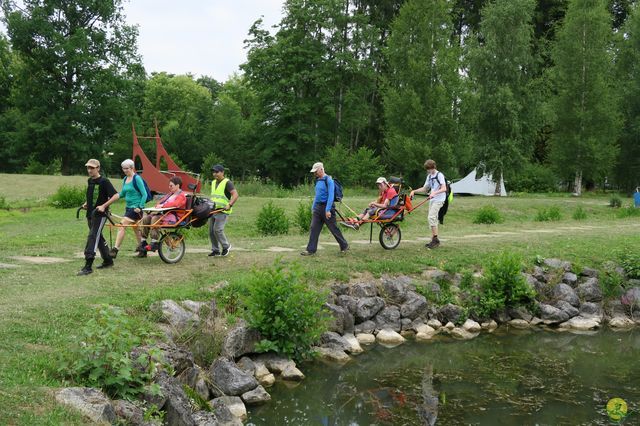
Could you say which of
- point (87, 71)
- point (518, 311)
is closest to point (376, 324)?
point (518, 311)

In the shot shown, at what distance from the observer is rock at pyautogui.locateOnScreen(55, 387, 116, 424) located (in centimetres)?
500

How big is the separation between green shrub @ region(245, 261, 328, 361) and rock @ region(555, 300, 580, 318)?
6.06 meters

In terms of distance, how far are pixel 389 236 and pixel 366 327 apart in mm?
3254

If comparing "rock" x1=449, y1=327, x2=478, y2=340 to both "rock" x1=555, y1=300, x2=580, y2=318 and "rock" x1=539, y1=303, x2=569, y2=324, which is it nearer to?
"rock" x1=539, y1=303, x2=569, y2=324

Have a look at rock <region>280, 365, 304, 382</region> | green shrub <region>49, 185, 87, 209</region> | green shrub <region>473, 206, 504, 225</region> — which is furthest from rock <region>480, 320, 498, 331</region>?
green shrub <region>49, 185, 87, 209</region>

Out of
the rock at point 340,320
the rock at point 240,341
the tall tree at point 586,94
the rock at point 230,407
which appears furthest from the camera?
the tall tree at point 586,94

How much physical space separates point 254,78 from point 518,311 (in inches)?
1311

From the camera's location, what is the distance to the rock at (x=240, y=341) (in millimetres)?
8172

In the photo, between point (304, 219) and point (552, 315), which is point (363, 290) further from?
point (304, 219)

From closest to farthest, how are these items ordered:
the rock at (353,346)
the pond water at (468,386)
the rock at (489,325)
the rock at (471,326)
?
the pond water at (468,386) < the rock at (353,346) < the rock at (471,326) < the rock at (489,325)

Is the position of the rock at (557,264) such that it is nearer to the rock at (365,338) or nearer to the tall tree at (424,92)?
the rock at (365,338)

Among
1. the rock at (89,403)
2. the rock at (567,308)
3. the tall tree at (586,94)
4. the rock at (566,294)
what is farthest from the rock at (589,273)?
the tall tree at (586,94)

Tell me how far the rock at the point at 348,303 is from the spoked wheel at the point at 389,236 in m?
2.83

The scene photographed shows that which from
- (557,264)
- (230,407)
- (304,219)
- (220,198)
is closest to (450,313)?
(557,264)
